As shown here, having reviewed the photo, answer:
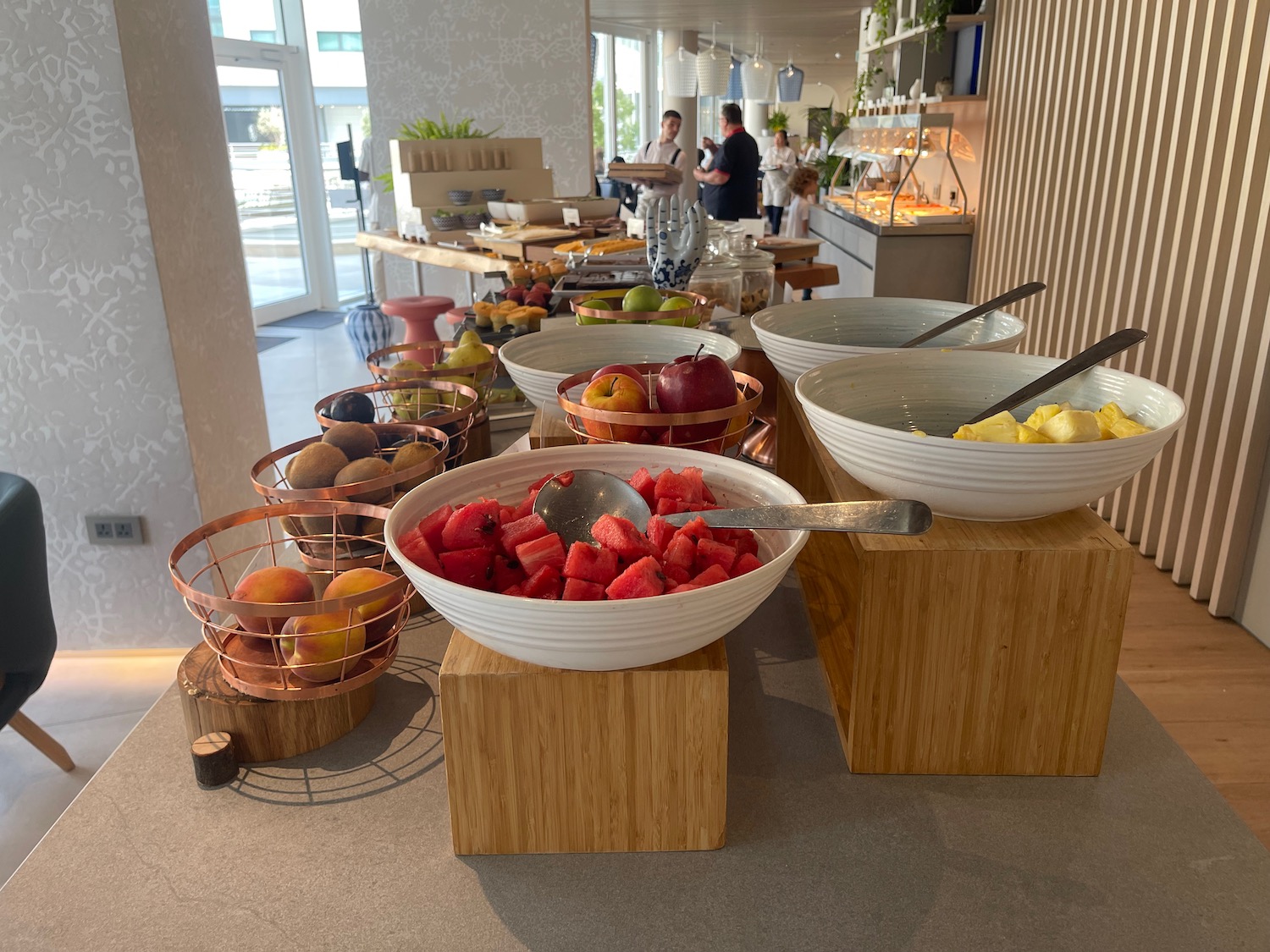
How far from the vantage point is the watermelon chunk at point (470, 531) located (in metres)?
0.74

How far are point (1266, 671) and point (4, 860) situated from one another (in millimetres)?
3005

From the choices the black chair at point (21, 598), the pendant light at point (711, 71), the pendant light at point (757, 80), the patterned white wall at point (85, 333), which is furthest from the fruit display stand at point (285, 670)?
the pendant light at point (757, 80)

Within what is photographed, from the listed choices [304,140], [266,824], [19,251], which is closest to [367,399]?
[266,824]

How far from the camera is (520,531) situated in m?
0.75

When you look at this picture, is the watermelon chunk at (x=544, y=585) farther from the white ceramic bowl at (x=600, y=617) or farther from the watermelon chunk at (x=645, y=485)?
the watermelon chunk at (x=645, y=485)

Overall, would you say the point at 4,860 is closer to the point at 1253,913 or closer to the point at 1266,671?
the point at 1253,913

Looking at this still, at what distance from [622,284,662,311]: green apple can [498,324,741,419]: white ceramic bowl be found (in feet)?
0.67

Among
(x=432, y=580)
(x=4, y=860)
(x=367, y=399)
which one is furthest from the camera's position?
(x=4, y=860)

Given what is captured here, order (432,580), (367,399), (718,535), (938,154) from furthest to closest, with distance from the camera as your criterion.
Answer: (938,154) → (367,399) → (718,535) → (432,580)

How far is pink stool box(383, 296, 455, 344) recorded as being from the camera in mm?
3154

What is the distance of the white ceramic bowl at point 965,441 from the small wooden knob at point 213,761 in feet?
2.04

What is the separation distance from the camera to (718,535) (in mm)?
777

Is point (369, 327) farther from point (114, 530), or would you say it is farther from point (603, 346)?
point (603, 346)

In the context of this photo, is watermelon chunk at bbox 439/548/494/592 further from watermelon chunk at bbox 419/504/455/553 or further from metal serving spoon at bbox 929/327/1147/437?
metal serving spoon at bbox 929/327/1147/437
